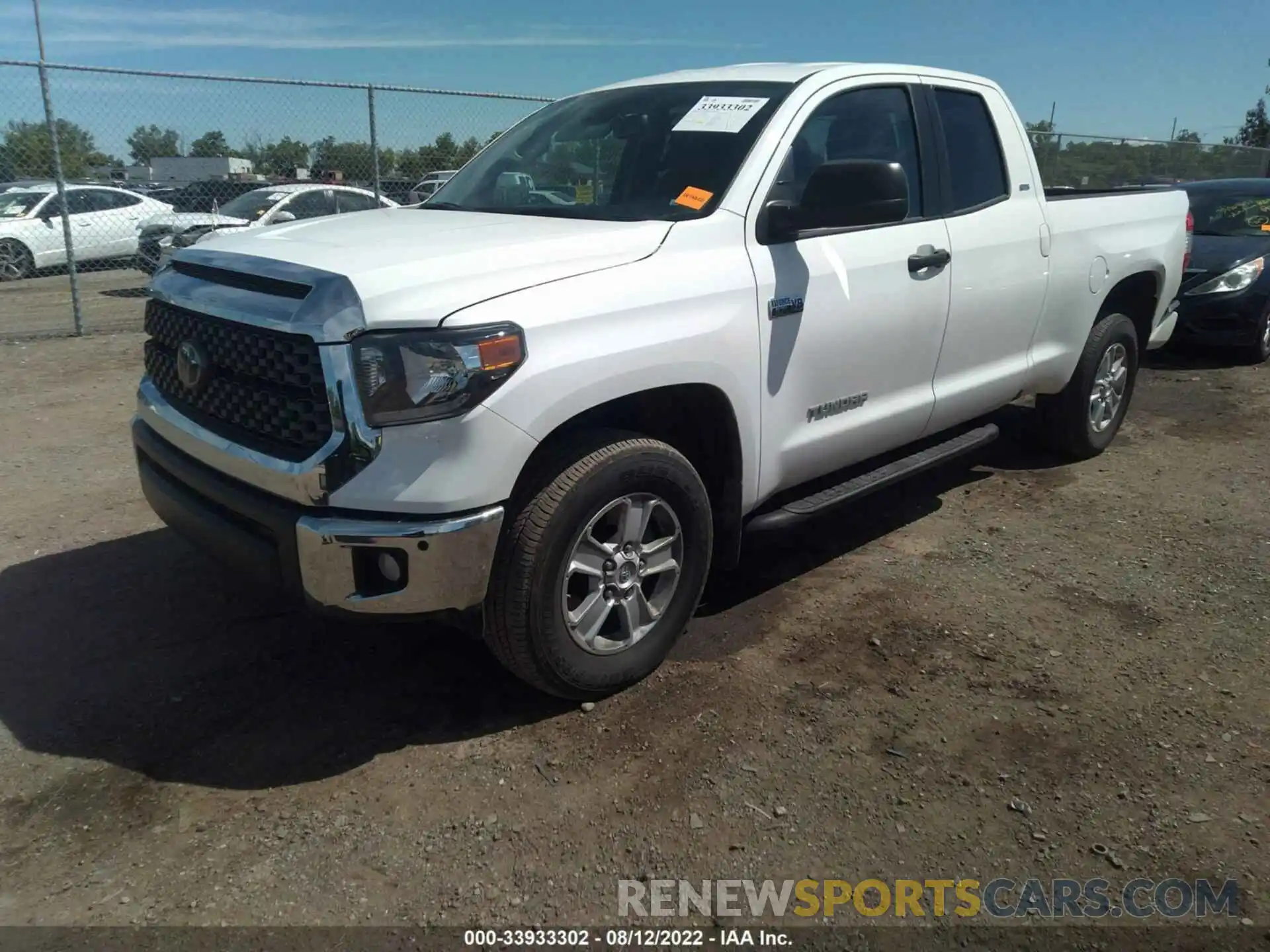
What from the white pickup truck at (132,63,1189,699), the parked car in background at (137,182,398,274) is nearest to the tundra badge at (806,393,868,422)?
the white pickup truck at (132,63,1189,699)

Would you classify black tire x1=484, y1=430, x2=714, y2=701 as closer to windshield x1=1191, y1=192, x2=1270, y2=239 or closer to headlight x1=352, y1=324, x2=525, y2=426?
headlight x1=352, y1=324, x2=525, y2=426

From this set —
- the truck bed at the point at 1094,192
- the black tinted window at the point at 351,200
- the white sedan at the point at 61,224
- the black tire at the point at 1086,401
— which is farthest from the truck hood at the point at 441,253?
the white sedan at the point at 61,224

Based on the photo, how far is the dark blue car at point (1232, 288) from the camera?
873 centimetres

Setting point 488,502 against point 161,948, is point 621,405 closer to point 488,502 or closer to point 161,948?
point 488,502

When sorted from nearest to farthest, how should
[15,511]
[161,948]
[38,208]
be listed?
[161,948] → [15,511] → [38,208]

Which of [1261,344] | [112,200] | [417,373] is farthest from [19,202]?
[1261,344]

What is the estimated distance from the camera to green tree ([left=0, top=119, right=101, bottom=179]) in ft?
32.3

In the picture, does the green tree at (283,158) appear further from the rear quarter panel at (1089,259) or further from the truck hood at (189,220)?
the rear quarter panel at (1089,259)

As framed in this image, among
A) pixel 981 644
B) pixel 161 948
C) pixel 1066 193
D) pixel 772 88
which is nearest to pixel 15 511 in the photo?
pixel 161 948

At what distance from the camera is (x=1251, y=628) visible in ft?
12.6

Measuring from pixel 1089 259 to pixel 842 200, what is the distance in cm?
242

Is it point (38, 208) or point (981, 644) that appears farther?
point (38, 208)

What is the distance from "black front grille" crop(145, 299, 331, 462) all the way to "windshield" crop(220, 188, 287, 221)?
36.5 feet

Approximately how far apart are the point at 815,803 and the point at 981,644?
1239mm
